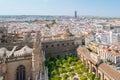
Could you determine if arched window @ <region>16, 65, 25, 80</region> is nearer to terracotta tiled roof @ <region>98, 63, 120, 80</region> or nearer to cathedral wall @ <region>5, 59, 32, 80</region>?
cathedral wall @ <region>5, 59, 32, 80</region>

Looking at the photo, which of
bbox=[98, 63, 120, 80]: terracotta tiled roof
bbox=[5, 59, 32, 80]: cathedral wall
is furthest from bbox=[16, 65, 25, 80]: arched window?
bbox=[98, 63, 120, 80]: terracotta tiled roof

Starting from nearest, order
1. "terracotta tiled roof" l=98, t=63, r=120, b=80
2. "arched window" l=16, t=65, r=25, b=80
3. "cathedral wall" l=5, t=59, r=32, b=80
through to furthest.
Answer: "cathedral wall" l=5, t=59, r=32, b=80 → "arched window" l=16, t=65, r=25, b=80 → "terracotta tiled roof" l=98, t=63, r=120, b=80

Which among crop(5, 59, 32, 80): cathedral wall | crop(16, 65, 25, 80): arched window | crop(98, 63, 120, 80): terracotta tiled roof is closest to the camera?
crop(5, 59, 32, 80): cathedral wall

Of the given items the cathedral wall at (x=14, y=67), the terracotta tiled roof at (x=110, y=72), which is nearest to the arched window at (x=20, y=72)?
the cathedral wall at (x=14, y=67)

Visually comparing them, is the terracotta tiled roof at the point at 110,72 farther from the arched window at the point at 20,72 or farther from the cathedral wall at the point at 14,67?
the arched window at the point at 20,72

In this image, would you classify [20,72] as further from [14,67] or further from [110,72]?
[110,72]

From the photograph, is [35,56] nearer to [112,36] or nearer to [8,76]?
[8,76]

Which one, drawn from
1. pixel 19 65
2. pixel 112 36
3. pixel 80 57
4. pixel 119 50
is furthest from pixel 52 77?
pixel 112 36

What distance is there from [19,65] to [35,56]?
2.26 metres

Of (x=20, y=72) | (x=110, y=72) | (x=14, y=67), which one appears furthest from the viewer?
(x=110, y=72)

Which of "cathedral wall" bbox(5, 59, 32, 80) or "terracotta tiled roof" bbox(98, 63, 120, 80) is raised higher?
"cathedral wall" bbox(5, 59, 32, 80)

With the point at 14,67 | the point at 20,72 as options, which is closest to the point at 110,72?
the point at 20,72

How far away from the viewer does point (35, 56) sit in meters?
20.2

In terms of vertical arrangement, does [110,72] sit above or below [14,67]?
below
